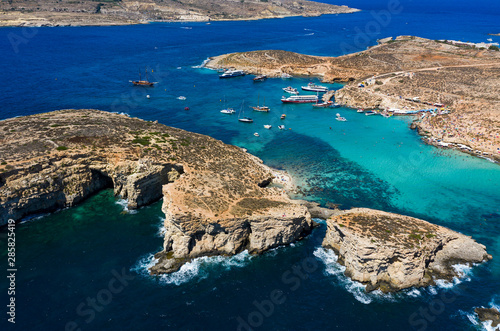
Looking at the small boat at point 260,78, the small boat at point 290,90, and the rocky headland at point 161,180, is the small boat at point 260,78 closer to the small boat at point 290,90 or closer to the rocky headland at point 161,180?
the small boat at point 290,90

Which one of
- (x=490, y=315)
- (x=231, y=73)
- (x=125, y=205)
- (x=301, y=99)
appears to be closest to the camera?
(x=490, y=315)

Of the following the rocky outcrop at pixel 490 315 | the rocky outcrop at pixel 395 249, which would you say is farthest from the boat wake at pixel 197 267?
the rocky outcrop at pixel 490 315

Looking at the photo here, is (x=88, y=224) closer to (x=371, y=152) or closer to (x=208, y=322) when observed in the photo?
(x=208, y=322)

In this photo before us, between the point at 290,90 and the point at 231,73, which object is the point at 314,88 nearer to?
the point at 290,90

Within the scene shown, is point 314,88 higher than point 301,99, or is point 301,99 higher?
point 314,88

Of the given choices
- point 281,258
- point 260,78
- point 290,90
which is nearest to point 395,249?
point 281,258

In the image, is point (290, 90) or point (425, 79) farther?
point (290, 90)

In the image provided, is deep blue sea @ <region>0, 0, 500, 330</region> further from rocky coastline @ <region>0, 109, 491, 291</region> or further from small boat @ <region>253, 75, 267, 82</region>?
small boat @ <region>253, 75, 267, 82</region>
